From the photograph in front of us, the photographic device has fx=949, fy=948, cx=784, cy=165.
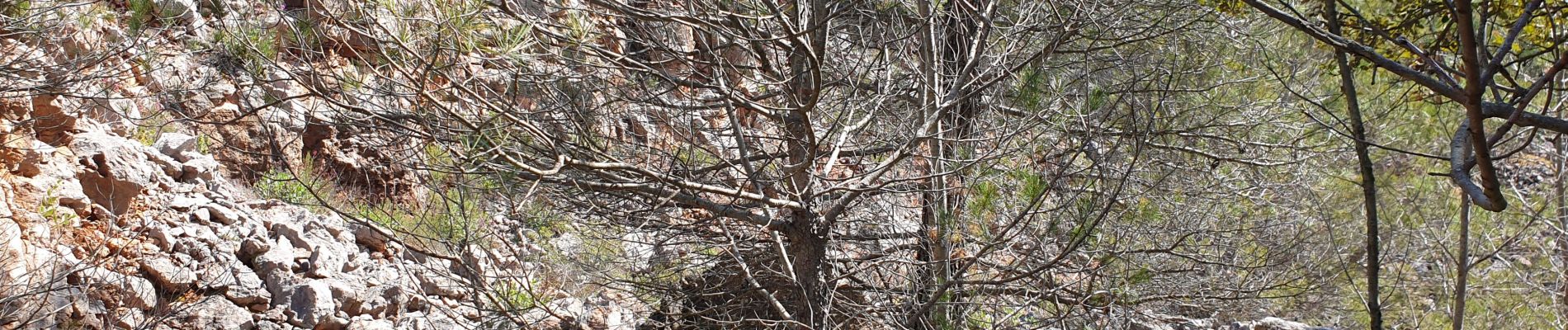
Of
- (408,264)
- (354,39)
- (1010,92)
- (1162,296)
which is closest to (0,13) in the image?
(354,39)

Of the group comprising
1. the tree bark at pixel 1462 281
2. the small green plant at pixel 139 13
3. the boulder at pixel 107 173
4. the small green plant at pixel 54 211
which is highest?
the small green plant at pixel 139 13

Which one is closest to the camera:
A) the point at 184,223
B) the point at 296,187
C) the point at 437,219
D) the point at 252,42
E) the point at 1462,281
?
the point at 1462,281

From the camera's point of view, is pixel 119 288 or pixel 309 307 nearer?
pixel 119 288

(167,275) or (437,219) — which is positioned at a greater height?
(437,219)

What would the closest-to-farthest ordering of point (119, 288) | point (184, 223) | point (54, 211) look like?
point (119, 288)
point (54, 211)
point (184, 223)

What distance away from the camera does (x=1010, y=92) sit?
4.88 m

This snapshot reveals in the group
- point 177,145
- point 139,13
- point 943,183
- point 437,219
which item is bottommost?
point 437,219

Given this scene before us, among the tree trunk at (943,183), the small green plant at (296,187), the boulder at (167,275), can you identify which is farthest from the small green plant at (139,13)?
the tree trunk at (943,183)

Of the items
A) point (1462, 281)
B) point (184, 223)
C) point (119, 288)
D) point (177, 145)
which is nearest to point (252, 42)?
point (119, 288)

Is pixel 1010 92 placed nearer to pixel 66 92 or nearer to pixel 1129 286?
pixel 1129 286

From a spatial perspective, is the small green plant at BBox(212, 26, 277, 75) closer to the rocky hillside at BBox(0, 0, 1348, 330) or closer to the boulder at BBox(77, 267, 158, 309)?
the rocky hillside at BBox(0, 0, 1348, 330)

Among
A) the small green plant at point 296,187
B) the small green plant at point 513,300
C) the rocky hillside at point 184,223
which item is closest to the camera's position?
the small green plant at point 513,300

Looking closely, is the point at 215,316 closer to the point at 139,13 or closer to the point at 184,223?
the point at 184,223

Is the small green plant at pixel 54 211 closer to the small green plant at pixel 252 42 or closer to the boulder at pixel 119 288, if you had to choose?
the boulder at pixel 119 288
